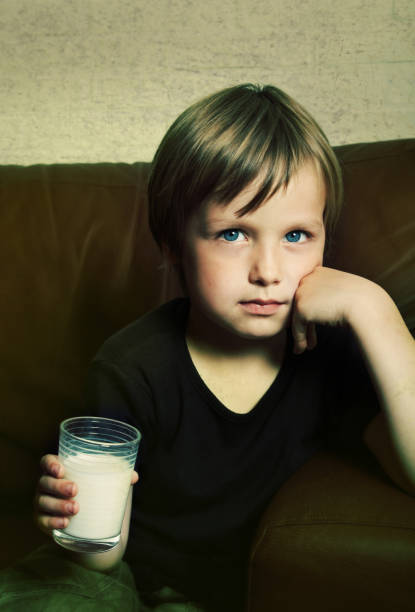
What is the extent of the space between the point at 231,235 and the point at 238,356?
26 cm

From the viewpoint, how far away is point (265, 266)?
37.3 inches

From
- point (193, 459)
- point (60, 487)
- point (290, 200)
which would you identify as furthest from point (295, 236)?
point (60, 487)

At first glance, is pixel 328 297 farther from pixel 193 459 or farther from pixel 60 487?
pixel 60 487

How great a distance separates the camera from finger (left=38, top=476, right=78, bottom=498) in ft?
2.65

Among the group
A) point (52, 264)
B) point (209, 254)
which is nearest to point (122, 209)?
point (52, 264)

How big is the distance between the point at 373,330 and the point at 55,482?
1.63 ft

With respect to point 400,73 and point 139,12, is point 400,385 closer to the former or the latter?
point 400,73

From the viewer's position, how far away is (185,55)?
1.62 metres

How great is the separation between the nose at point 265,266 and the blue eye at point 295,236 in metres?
0.05

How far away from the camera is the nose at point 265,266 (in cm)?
95

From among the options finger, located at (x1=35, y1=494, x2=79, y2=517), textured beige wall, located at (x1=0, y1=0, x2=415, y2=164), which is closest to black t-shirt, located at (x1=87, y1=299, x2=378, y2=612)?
finger, located at (x1=35, y1=494, x2=79, y2=517)

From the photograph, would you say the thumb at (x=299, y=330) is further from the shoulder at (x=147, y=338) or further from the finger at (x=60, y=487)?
the finger at (x=60, y=487)

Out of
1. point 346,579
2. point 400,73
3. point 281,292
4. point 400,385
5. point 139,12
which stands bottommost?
point 346,579

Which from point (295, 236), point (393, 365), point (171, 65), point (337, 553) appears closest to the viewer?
point (337, 553)
